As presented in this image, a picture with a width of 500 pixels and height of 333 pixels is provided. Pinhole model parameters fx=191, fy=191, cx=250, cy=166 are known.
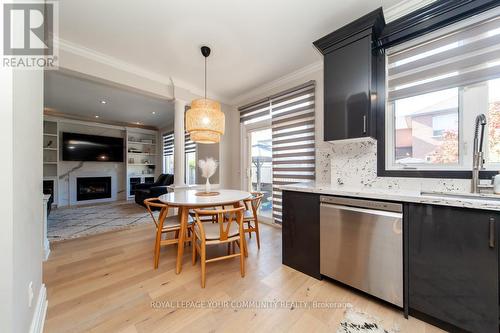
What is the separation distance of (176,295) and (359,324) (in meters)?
1.43

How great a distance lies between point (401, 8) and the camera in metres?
1.83

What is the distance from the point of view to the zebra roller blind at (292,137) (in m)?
2.93

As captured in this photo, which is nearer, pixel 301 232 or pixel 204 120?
pixel 301 232

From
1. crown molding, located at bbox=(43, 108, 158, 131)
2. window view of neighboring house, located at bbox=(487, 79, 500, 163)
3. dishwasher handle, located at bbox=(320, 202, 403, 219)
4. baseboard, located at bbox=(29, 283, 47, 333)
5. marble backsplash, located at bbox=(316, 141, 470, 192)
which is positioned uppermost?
crown molding, located at bbox=(43, 108, 158, 131)

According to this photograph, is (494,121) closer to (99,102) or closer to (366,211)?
(366,211)

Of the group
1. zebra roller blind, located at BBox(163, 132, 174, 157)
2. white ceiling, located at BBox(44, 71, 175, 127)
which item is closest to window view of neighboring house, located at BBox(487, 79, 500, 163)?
white ceiling, located at BBox(44, 71, 175, 127)

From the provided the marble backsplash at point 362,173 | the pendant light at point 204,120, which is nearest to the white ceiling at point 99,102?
the pendant light at point 204,120

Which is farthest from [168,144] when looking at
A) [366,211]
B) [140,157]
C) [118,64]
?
[366,211]

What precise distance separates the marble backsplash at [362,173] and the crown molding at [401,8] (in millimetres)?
1245

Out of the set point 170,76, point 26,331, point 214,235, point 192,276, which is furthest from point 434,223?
point 170,76

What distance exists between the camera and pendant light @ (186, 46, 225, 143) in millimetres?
2326

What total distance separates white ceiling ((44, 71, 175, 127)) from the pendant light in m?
1.66

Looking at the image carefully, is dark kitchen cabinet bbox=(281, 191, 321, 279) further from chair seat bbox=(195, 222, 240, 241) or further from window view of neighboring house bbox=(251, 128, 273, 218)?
window view of neighboring house bbox=(251, 128, 273, 218)

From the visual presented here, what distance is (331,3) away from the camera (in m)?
1.84
